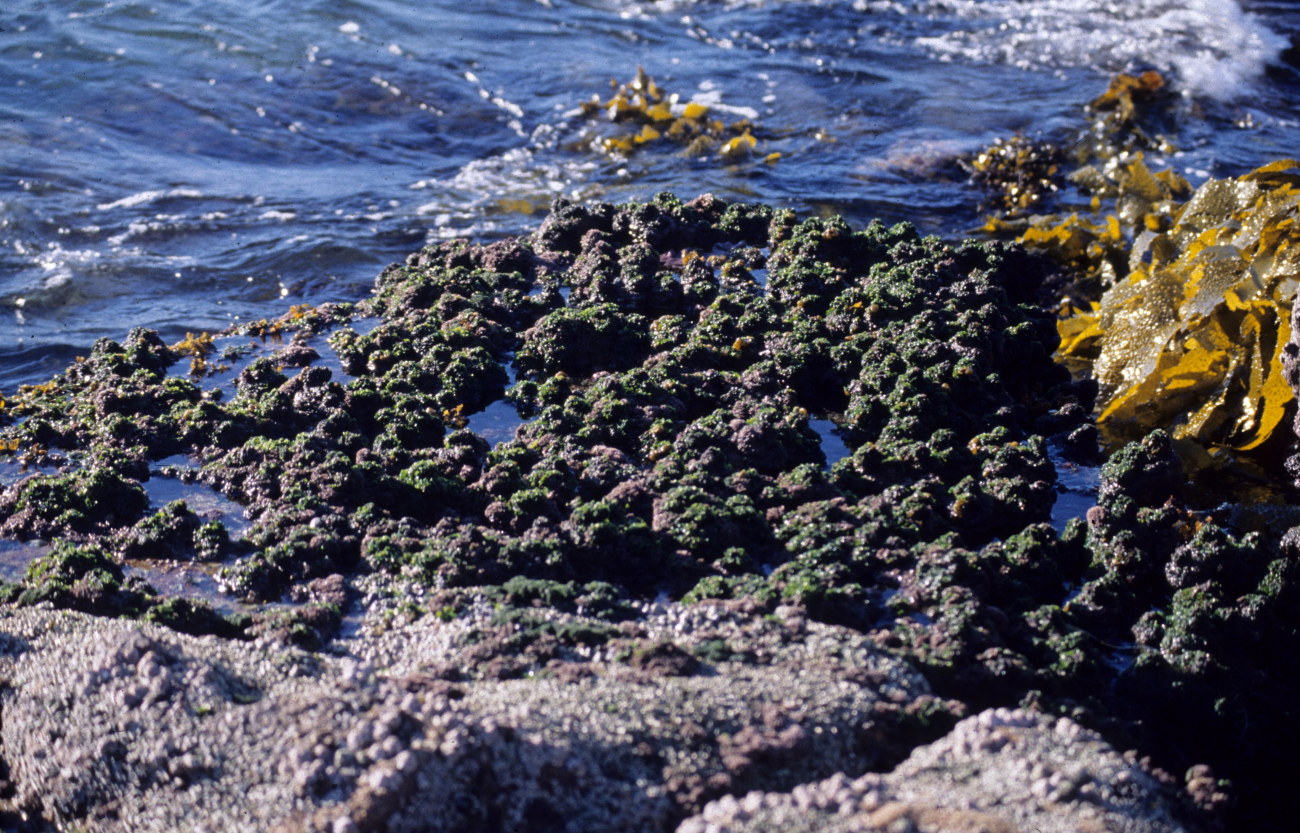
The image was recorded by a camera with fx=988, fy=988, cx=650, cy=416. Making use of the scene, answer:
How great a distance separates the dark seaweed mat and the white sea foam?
7176 millimetres

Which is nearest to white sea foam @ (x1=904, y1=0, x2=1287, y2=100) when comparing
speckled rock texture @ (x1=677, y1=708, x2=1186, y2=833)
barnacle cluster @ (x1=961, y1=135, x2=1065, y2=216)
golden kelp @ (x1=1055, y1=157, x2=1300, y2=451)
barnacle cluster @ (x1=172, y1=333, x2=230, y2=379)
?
barnacle cluster @ (x1=961, y1=135, x2=1065, y2=216)

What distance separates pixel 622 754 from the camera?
103 inches

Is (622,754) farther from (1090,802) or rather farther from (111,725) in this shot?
(111,725)

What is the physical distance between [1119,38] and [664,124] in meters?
6.56

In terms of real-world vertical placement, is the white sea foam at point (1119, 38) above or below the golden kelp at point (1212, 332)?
above

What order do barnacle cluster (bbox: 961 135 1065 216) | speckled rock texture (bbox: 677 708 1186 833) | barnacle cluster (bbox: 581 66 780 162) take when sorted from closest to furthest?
speckled rock texture (bbox: 677 708 1186 833) → barnacle cluster (bbox: 961 135 1065 216) → barnacle cluster (bbox: 581 66 780 162)

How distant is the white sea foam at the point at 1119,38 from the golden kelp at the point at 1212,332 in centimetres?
648

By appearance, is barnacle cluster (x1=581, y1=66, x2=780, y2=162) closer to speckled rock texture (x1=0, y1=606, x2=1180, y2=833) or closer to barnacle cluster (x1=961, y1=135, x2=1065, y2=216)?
barnacle cluster (x1=961, y1=135, x2=1065, y2=216)

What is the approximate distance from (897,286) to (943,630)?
2668 millimetres

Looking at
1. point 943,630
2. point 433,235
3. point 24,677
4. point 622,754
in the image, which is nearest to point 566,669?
point 622,754

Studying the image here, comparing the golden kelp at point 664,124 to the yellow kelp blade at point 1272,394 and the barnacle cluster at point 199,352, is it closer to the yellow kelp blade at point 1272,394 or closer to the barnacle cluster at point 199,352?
the barnacle cluster at point 199,352

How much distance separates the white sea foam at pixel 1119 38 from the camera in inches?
449

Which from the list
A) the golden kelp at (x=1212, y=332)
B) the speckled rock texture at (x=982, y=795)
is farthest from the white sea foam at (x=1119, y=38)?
the speckled rock texture at (x=982, y=795)

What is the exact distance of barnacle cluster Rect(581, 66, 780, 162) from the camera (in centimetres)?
937
